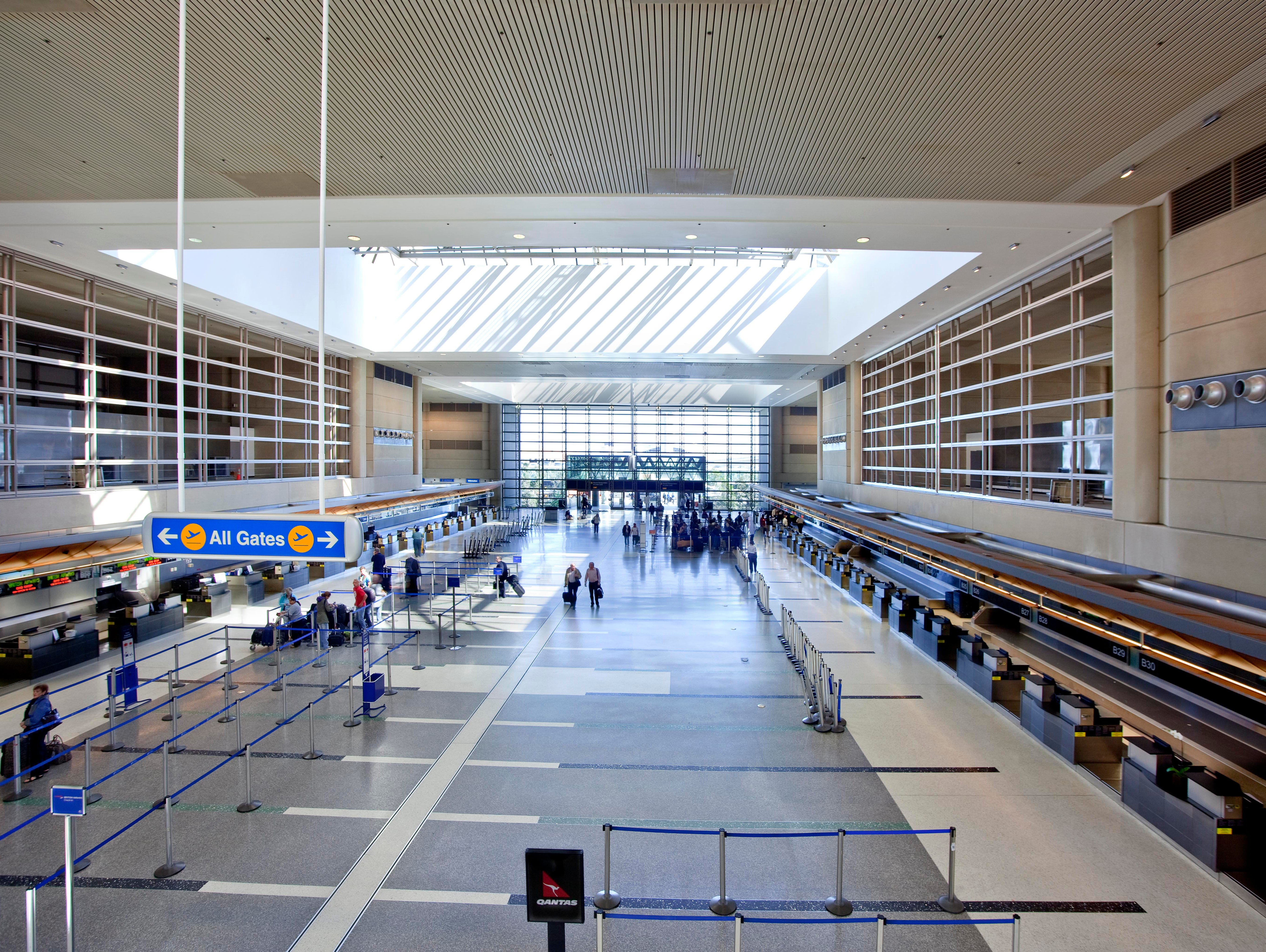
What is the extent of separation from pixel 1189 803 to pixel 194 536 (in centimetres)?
809

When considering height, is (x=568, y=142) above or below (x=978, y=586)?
above

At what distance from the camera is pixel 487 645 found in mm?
11547

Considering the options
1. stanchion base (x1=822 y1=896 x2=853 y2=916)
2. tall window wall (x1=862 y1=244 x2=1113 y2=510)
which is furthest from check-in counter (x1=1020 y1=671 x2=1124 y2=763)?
tall window wall (x1=862 y1=244 x2=1113 y2=510)

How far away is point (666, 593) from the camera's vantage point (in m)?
16.8

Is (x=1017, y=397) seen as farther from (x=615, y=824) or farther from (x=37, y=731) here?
(x=37, y=731)

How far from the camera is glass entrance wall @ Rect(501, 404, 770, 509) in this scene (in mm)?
40344

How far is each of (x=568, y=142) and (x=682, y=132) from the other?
1354 mm

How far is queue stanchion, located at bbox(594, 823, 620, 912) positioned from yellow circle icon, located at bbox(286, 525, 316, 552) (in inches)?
111

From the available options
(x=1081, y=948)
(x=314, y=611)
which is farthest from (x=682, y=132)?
(x=314, y=611)

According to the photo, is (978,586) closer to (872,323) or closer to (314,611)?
(872,323)

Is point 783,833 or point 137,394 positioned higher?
point 137,394

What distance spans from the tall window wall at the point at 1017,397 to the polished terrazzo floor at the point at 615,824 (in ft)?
17.3

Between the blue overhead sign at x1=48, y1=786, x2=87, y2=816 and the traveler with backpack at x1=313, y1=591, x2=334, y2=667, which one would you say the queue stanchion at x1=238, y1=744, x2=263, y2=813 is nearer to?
the blue overhead sign at x1=48, y1=786, x2=87, y2=816

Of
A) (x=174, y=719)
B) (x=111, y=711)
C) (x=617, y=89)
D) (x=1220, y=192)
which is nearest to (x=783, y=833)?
(x=617, y=89)
